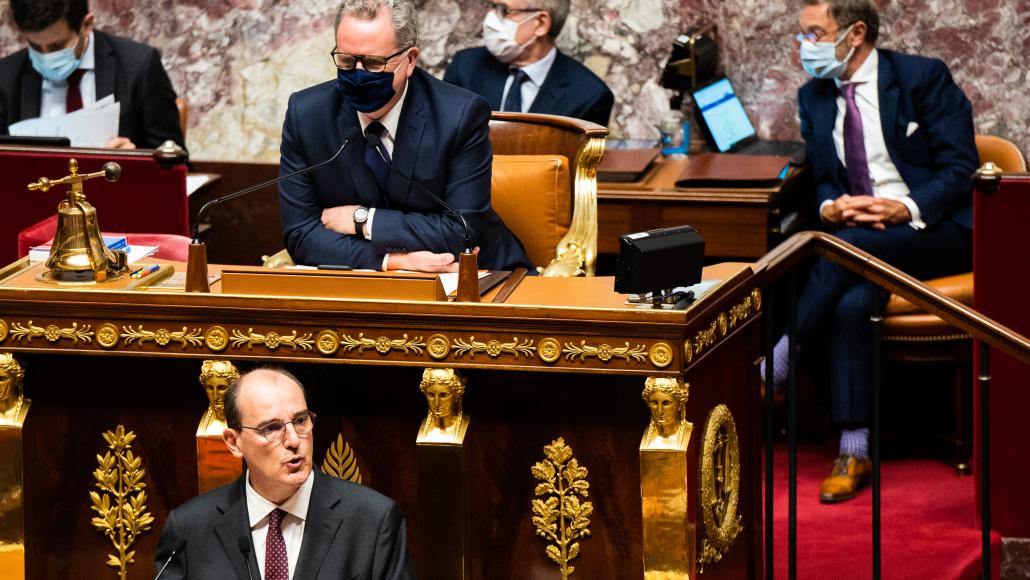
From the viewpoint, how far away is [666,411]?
11.5 feet

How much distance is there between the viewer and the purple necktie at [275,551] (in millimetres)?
3389

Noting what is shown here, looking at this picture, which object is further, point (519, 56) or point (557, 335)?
point (519, 56)

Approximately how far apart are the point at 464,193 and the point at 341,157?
0.32 metres

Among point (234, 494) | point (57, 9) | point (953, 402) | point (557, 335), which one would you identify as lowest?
point (953, 402)

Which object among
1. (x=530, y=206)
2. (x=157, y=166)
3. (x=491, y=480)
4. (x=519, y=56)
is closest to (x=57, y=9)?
(x=157, y=166)

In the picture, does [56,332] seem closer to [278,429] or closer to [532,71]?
[278,429]

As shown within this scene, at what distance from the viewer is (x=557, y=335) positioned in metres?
3.58

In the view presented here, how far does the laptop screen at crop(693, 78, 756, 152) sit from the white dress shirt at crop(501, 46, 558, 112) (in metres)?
0.63

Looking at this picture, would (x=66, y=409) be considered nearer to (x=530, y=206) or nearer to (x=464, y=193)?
(x=464, y=193)

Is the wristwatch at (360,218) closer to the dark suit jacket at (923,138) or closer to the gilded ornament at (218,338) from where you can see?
the gilded ornament at (218,338)

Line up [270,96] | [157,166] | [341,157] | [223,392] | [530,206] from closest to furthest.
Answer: [223,392]
[341,157]
[530,206]
[157,166]
[270,96]

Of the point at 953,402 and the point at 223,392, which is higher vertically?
the point at 223,392

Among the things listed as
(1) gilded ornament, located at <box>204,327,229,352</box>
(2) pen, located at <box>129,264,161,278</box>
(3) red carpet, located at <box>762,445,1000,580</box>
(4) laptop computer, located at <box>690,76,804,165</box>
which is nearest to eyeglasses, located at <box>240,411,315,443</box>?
(1) gilded ornament, located at <box>204,327,229,352</box>

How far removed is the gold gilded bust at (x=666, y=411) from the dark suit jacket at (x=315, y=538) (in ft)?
1.84
